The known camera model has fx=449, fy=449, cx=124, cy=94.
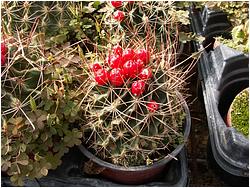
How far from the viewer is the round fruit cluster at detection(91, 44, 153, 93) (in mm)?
1302

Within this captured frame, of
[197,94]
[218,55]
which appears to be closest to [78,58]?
[218,55]

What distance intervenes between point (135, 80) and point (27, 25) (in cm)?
46

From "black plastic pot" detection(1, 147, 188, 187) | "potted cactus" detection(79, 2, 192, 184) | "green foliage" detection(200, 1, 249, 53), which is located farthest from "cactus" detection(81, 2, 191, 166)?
"green foliage" detection(200, 1, 249, 53)

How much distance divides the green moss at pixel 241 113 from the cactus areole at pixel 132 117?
0.73ft

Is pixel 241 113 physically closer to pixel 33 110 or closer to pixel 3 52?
pixel 33 110

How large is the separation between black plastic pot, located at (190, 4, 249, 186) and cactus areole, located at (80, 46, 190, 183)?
171 mm

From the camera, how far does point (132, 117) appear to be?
1335 mm

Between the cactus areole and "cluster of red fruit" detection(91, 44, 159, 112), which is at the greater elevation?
"cluster of red fruit" detection(91, 44, 159, 112)

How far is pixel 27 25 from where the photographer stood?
1534mm

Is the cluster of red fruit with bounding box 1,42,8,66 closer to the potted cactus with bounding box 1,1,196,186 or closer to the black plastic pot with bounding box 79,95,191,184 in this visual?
the potted cactus with bounding box 1,1,196,186

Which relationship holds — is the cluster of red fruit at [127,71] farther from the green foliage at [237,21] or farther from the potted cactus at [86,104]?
the green foliage at [237,21]

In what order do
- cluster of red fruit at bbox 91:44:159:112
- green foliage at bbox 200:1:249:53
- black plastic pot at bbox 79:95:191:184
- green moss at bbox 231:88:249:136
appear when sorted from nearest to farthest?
1. cluster of red fruit at bbox 91:44:159:112
2. black plastic pot at bbox 79:95:191:184
3. green moss at bbox 231:88:249:136
4. green foliage at bbox 200:1:249:53

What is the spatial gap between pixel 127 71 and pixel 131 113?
0.13 meters

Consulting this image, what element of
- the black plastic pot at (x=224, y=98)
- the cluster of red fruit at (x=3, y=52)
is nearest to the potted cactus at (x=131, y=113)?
the black plastic pot at (x=224, y=98)
